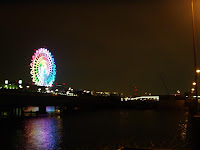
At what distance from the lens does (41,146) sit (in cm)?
2988

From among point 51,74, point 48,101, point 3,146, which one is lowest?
point 3,146

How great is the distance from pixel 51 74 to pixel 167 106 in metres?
70.6

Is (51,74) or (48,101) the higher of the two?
(51,74)

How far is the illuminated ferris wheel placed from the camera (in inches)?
2931

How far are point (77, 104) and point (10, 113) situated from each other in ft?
105

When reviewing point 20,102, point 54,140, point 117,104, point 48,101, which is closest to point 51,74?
point 48,101

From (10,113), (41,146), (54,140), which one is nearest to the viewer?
(41,146)

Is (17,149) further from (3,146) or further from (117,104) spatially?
(117,104)

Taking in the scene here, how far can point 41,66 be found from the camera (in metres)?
75.2

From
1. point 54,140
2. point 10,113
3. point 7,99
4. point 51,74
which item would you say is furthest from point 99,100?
point 54,140

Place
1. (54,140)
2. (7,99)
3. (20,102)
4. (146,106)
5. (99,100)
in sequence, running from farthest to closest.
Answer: (146,106) < (99,100) < (20,102) < (7,99) < (54,140)

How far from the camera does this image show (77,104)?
97.7m

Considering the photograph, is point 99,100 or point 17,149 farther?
point 99,100

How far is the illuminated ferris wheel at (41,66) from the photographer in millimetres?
74438
